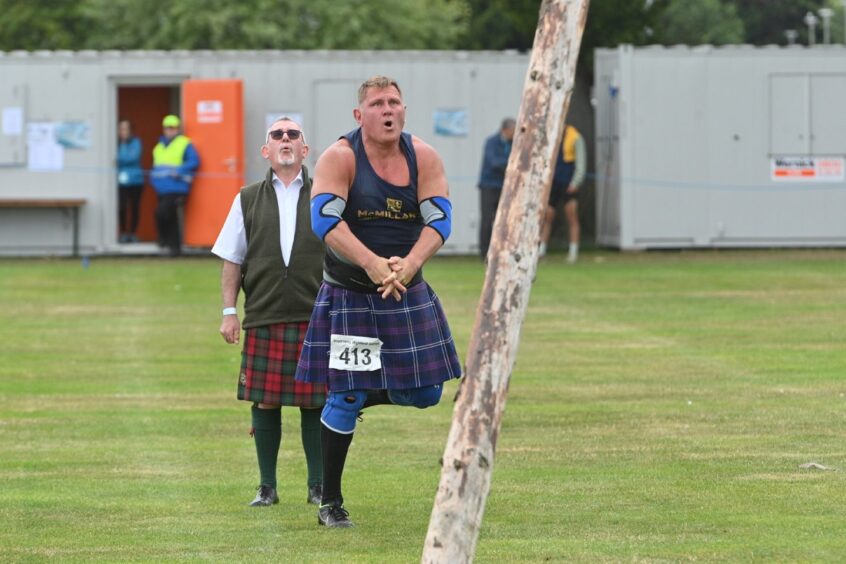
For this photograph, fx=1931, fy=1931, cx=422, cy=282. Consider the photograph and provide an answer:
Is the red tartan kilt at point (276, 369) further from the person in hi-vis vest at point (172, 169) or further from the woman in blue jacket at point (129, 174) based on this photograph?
the woman in blue jacket at point (129, 174)

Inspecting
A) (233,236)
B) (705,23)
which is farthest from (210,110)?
(705,23)

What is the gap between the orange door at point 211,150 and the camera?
84.1ft

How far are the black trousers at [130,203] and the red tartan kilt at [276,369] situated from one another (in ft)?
60.7

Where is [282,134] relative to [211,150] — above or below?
below

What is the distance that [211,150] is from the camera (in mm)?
25781

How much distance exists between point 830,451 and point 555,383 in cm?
367

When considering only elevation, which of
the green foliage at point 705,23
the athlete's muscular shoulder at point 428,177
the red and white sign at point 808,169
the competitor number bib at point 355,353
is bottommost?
the competitor number bib at point 355,353

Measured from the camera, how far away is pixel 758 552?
6805 millimetres

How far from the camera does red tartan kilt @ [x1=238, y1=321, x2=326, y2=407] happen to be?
822 cm

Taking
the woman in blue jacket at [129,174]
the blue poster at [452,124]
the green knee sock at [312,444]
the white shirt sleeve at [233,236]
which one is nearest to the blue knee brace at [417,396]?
the green knee sock at [312,444]

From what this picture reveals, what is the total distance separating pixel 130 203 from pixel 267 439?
61.3 ft

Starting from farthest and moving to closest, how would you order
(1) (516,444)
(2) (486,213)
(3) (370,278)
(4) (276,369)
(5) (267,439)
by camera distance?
1. (2) (486,213)
2. (1) (516,444)
3. (5) (267,439)
4. (4) (276,369)
5. (3) (370,278)

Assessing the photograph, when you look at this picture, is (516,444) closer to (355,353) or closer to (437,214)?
(355,353)

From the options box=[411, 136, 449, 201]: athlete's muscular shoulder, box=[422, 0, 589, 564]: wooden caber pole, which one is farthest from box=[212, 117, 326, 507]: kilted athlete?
box=[422, 0, 589, 564]: wooden caber pole
